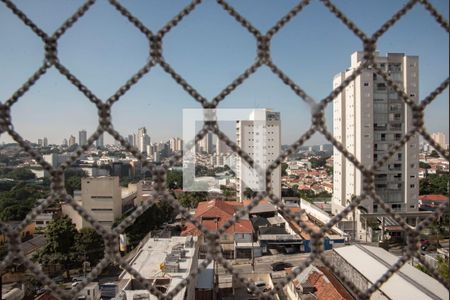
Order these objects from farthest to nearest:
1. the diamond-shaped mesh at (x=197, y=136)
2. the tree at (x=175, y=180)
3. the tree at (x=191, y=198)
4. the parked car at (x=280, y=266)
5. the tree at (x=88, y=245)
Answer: the tree at (x=191, y=198) < the tree at (x=175, y=180) < the parked car at (x=280, y=266) < the tree at (x=88, y=245) < the diamond-shaped mesh at (x=197, y=136)

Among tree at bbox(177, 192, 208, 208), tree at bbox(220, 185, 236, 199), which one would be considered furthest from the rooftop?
tree at bbox(220, 185, 236, 199)

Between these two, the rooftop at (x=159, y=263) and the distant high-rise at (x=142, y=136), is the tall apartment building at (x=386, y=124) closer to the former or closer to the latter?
the rooftop at (x=159, y=263)

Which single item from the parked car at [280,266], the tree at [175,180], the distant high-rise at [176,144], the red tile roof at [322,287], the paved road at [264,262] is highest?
the distant high-rise at [176,144]

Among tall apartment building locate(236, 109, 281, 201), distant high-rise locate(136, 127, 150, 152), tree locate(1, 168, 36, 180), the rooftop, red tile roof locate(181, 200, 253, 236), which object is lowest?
red tile roof locate(181, 200, 253, 236)

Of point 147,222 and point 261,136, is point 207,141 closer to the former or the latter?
point 147,222

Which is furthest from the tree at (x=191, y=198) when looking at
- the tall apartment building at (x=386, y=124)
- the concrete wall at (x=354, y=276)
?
the concrete wall at (x=354, y=276)

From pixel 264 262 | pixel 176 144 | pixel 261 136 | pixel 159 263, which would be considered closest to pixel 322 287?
pixel 159 263

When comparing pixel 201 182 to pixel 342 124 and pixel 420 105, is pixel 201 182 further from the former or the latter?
pixel 420 105

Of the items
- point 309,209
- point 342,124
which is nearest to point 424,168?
point 309,209

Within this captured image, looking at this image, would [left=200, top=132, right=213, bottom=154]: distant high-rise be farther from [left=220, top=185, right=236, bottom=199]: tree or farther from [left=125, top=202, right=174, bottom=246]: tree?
[left=220, top=185, right=236, bottom=199]: tree
